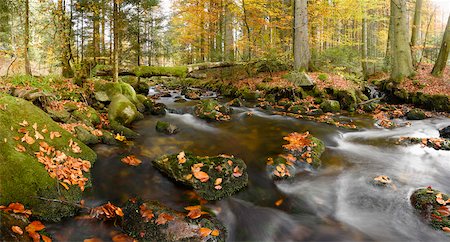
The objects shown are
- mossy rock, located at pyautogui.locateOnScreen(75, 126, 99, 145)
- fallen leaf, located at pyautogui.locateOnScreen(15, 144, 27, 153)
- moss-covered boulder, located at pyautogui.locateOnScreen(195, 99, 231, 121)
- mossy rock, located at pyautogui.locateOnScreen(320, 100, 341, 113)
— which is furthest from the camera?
mossy rock, located at pyautogui.locateOnScreen(320, 100, 341, 113)

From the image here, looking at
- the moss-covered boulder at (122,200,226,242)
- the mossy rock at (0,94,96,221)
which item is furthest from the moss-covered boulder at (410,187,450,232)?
the mossy rock at (0,94,96,221)

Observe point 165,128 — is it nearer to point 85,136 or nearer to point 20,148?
point 85,136

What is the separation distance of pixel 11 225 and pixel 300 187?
14.1 feet

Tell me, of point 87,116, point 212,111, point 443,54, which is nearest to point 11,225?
point 87,116

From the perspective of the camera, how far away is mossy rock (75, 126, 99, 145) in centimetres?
595

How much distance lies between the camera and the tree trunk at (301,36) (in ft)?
44.0

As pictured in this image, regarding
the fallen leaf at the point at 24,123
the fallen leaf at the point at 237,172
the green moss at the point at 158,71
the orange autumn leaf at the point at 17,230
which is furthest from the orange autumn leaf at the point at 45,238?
the green moss at the point at 158,71

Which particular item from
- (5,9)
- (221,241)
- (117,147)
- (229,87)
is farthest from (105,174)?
(5,9)

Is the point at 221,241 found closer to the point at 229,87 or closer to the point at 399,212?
the point at 399,212

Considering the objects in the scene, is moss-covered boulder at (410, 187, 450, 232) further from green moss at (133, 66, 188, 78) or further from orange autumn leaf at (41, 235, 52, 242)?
green moss at (133, 66, 188, 78)

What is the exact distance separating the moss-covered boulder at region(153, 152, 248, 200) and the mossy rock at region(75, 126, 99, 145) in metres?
2.15

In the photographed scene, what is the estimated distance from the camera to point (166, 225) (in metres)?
3.47

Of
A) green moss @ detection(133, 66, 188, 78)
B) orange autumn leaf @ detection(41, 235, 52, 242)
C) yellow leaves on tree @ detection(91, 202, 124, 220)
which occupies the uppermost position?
green moss @ detection(133, 66, 188, 78)

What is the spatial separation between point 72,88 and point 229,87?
8933 mm
